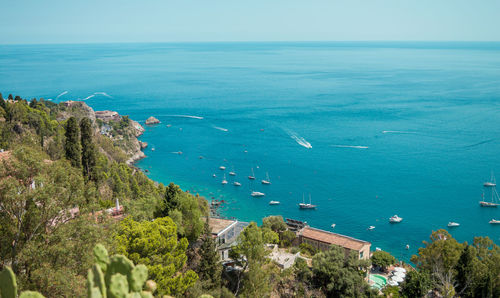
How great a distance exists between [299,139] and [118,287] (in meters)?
64.9

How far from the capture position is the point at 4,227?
37.9 ft

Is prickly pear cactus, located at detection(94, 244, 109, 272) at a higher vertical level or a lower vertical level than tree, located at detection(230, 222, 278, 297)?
higher

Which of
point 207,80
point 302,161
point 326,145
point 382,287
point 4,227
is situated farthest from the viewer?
point 207,80

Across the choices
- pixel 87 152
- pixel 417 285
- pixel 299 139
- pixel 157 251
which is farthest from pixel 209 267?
pixel 299 139

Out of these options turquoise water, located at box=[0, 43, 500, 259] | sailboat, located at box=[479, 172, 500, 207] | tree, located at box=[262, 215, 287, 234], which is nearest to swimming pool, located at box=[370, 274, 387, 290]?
tree, located at box=[262, 215, 287, 234]

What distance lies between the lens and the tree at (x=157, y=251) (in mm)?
15961

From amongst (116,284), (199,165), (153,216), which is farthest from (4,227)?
(199,165)

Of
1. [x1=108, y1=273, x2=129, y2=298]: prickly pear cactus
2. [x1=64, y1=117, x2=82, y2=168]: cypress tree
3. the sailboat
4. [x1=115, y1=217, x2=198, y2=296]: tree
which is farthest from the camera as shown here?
the sailboat

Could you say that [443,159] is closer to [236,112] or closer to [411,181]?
[411,181]

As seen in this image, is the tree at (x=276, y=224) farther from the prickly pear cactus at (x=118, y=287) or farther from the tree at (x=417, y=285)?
the prickly pear cactus at (x=118, y=287)

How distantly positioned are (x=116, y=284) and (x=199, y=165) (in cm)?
5544

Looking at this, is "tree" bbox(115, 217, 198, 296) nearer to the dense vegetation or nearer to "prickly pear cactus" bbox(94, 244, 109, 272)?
the dense vegetation

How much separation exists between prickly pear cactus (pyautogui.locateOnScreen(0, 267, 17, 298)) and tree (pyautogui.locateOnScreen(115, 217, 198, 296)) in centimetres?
989

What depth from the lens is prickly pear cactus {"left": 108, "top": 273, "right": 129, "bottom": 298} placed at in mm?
5188
